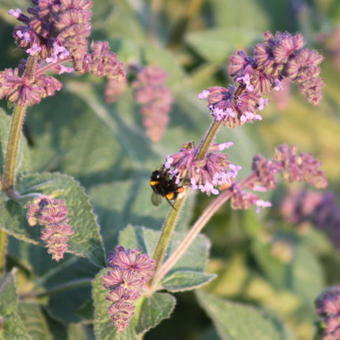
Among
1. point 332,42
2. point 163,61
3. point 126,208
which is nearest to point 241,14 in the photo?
→ point 332,42

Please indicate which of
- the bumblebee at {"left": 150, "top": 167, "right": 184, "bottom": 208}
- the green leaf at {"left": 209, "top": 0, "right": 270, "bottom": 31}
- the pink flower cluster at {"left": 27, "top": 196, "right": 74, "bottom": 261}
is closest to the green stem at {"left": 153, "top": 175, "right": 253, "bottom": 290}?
the bumblebee at {"left": 150, "top": 167, "right": 184, "bottom": 208}

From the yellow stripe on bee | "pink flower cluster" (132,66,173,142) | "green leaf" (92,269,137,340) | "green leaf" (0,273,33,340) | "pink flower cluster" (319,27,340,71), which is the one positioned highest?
"pink flower cluster" (319,27,340,71)

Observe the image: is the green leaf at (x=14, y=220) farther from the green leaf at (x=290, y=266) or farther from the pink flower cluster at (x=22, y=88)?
the green leaf at (x=290, y=266)

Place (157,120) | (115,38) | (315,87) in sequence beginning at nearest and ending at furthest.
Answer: (315,87) < (157,120) < (115,38)

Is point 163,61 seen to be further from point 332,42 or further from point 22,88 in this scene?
point 22,88

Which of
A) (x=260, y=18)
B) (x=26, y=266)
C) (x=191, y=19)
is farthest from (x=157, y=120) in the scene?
(x=260, y=18)

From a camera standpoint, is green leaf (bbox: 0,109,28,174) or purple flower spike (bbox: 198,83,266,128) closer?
purple flower spike (bbox: 198,83,266,128)

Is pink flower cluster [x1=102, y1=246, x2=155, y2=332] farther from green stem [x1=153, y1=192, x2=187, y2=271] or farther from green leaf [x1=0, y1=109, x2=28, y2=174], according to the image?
green leaf [x1=0, y1=109, x2=28, y2=174]

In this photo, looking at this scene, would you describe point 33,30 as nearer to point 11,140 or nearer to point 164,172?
point 11,140
